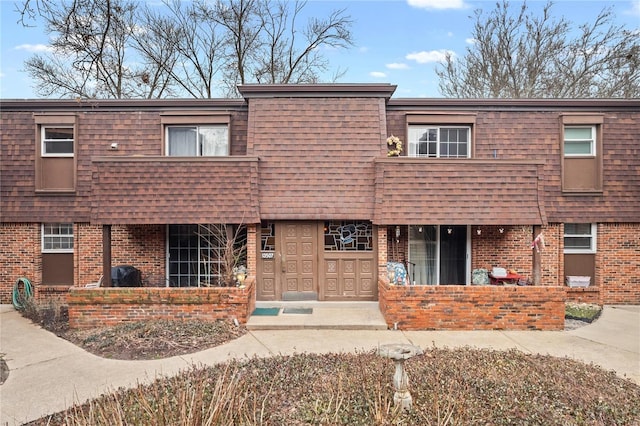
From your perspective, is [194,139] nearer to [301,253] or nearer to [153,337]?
[301,253]

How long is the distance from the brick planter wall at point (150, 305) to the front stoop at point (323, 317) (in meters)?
0.65

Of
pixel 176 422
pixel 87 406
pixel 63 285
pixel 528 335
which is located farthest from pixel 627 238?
pixel 63 285

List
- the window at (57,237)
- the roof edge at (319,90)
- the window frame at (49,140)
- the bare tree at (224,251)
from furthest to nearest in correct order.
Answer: the window at (57,237)
the window frame at (49,140)
the roof edge at (319,90)
the bare tree at (224,251)

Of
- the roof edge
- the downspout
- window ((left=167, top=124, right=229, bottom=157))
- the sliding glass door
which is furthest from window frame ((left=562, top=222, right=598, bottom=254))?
the downspout

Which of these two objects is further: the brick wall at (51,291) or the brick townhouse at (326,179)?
the brick wall at (51,291)

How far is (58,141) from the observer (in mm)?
10516

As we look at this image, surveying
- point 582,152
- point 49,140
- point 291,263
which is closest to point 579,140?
point 582,152

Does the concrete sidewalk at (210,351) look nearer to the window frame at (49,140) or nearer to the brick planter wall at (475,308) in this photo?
the brick planter wall at (475,308)

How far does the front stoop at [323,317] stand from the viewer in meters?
7.72

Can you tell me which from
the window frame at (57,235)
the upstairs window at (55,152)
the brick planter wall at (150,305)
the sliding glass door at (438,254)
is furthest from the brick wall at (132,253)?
the sliding glass door at (438,254)

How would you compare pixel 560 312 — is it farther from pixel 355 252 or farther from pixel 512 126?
pixel 512 126

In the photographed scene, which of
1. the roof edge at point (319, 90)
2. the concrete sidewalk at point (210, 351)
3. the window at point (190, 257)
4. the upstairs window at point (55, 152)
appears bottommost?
the concrete sidewalk at point (210, 351)

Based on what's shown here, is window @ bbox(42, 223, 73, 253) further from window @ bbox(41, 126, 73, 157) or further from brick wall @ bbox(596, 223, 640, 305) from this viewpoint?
brick wall @ bbox(596, 223, 640, 305)

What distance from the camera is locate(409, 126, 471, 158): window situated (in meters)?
10.6
